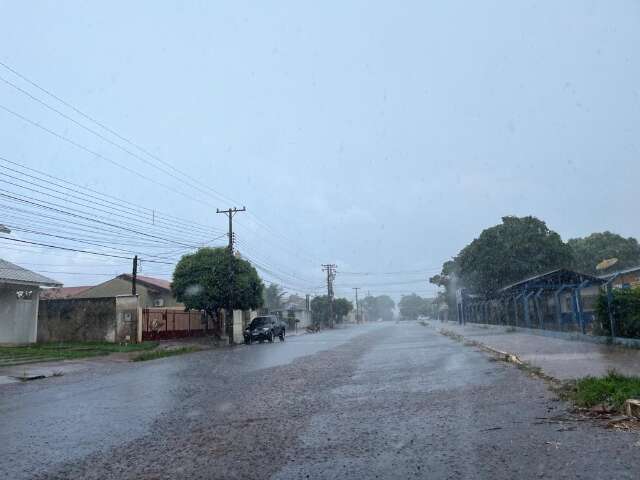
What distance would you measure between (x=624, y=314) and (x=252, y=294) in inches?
974

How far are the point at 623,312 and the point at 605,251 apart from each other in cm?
4728

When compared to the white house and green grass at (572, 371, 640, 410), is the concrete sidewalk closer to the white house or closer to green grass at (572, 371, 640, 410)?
green grass at (572, 371, 640, 410)

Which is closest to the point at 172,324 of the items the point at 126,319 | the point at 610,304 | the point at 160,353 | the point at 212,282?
the point at 212,282

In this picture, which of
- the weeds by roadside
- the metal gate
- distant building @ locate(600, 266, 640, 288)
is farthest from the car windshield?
the weeds by roadside

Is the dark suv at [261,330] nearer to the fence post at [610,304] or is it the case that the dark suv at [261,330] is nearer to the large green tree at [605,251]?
the fence post at [610,304]

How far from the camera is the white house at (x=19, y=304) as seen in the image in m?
26.9

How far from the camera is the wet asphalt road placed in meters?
5.31

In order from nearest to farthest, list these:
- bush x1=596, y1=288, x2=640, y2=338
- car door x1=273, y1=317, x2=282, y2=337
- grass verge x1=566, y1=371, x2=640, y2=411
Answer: grass verge x1=566, y1=371, x2=640, y2=411 < bush x1=596, y1=288, x2=640, y2=338 < car door x1=273, y1=317, x2=282, y2=337

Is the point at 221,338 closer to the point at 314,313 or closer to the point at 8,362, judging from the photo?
the point at 8,362

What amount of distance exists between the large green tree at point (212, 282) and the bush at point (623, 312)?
2282 cm

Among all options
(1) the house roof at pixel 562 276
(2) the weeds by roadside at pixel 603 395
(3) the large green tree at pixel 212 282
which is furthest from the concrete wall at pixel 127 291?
(2) the weeds by roadside at pixel 603 395

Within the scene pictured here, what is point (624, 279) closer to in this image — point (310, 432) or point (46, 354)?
point (310, 432)

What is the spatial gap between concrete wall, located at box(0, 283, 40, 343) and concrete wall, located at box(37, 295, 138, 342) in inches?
135

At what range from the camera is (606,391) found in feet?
26.1
